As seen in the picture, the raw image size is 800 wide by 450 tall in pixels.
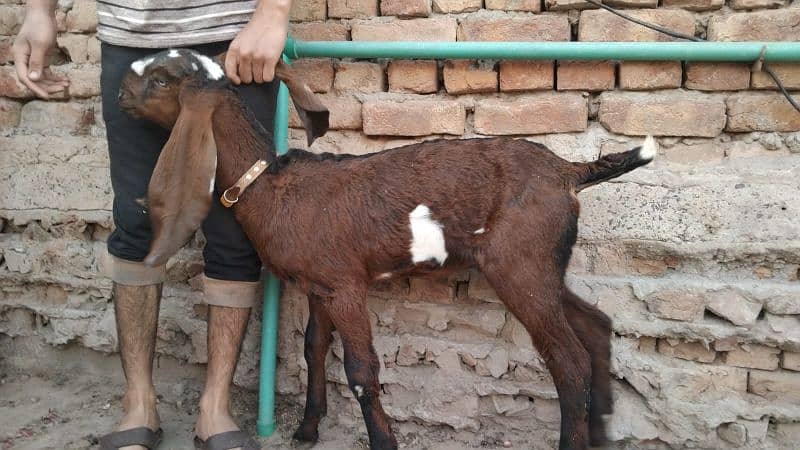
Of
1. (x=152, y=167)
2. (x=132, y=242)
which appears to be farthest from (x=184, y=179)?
(x=132, y=242)

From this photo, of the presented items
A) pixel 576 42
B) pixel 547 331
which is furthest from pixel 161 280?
pixel 576 42

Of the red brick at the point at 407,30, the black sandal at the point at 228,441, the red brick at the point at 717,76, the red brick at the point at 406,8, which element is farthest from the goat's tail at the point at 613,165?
the black sandal at the point at 228,441

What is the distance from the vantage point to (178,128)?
203 cm

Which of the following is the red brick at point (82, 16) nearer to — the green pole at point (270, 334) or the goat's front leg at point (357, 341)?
the green pole at point (270, 334)

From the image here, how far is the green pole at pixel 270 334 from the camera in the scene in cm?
251

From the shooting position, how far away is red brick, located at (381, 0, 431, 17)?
248 cm

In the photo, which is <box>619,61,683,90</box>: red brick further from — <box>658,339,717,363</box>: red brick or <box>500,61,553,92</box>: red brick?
<box>658,339,717,363</box>: red brick

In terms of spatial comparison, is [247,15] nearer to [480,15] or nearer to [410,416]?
[480,15]

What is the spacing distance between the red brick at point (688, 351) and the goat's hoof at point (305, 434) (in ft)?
4.34

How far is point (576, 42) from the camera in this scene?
2299mm

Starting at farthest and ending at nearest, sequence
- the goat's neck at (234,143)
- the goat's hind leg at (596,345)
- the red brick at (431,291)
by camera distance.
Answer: the red brick at (431,291)
the goat's hind leg at (596,345)
the goat's neck at (234,143)

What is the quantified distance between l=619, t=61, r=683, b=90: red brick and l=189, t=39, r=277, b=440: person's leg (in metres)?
1.25

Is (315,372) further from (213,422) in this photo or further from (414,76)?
(414,76)

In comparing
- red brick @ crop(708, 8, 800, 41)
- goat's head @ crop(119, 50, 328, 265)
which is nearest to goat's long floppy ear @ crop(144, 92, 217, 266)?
goat's head @ crop(119, 50, 328, 265)
